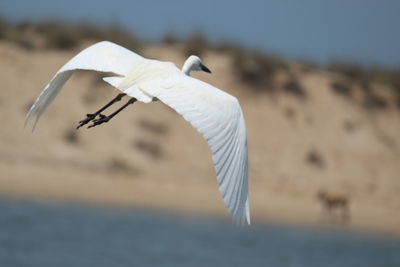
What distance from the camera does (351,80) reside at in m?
30.3

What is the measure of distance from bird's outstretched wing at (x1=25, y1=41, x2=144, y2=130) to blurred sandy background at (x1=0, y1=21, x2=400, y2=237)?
9.43 metres

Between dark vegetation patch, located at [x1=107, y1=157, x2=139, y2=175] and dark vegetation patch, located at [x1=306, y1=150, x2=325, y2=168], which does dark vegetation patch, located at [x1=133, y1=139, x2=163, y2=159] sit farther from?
dark vegetation patch, located at [x1=306, y1=150, x2=325, y2=168]

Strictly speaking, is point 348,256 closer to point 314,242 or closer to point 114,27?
point 314,242

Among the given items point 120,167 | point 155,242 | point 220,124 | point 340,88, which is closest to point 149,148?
point 120,167

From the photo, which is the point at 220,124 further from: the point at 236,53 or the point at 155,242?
the point at 236,53

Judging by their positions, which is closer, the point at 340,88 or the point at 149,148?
the point at 149,148

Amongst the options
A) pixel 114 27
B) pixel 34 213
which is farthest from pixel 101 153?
pixel 114 27

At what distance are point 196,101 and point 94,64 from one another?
146cm

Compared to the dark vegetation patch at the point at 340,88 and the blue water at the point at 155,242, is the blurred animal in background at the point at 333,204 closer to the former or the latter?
the blue water at the point at 155,242

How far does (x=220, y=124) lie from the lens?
688cm

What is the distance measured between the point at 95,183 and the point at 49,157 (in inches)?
58.6

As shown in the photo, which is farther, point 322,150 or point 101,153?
point 322,150

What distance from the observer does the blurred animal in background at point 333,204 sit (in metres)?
19.9

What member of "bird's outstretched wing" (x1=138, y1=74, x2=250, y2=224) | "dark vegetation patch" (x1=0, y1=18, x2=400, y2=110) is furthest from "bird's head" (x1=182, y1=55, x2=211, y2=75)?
"dark vegetation patch" (x1=0, y1=18, x2=400, y2=110)
